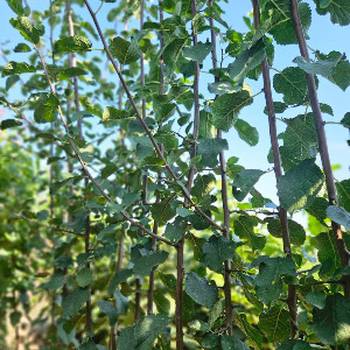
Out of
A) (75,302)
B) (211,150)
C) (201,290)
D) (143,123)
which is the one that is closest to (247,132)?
(211,150)

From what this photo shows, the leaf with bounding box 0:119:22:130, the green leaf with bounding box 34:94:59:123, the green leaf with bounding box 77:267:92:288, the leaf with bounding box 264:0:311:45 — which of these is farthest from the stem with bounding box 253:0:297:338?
the leaf with bounding box 0:119:22:130

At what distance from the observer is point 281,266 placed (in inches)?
29.8

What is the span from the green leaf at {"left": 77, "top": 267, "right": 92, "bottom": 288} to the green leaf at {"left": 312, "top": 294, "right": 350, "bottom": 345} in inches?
28.3

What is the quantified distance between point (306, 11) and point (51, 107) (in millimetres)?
610

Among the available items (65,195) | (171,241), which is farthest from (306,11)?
(65,195)

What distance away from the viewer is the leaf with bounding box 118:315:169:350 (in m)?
0.94

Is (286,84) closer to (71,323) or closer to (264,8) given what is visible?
(264,8)

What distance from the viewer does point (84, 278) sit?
1265 mm

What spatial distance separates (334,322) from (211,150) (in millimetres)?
398

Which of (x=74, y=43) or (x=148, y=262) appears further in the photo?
(x=148, y=262)

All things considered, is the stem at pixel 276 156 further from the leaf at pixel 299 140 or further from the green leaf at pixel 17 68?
the green leaf at pixel 17 68

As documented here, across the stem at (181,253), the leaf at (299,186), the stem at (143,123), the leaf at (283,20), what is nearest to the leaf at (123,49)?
the stem at (143,123)

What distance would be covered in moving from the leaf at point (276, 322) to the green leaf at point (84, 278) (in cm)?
56

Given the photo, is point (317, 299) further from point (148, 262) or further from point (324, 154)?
point (148, 262)
